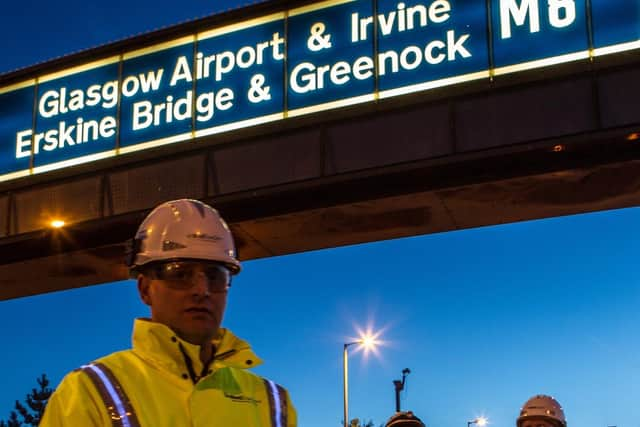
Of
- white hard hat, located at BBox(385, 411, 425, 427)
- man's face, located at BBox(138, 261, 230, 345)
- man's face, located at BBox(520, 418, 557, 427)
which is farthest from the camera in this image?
man's face, located at BBox(520, 418, 557, 427)

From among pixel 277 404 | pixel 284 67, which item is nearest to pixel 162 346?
pixel 277 404

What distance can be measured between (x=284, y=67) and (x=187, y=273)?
1715 centimetres

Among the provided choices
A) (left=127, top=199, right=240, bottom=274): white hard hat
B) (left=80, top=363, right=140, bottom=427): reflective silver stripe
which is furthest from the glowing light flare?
(left=80, top=363, right=140, bottom=427): reflective silver stripe

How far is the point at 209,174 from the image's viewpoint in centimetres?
2053

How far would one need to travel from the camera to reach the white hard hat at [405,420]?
9.08 metres

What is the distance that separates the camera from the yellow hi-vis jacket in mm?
3008

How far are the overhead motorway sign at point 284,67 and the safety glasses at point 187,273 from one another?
15323mm

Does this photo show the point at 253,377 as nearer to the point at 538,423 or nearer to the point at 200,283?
the point at 200,283

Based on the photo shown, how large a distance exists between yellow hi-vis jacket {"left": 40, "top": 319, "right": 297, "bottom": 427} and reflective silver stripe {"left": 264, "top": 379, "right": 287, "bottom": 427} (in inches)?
0.8

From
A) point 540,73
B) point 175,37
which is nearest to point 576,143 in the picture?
point 540,73

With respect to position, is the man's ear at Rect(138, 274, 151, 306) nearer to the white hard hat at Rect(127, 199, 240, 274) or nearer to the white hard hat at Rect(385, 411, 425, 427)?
the white hard hat at Rect(127, 199, 240, 274)

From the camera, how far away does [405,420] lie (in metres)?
9.14

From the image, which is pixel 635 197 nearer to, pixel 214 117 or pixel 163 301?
pixel 214 117

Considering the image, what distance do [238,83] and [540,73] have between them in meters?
6.02
